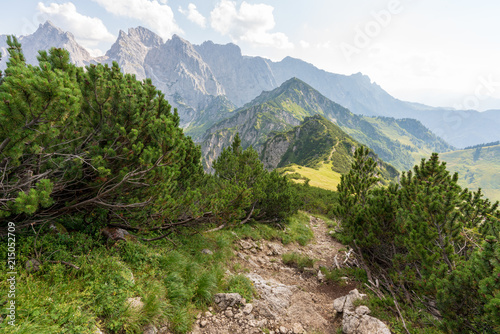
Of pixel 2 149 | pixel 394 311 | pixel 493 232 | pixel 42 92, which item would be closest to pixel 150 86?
pixel 42 92

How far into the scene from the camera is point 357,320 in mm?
6039

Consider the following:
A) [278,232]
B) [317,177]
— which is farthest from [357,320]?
[317,177]

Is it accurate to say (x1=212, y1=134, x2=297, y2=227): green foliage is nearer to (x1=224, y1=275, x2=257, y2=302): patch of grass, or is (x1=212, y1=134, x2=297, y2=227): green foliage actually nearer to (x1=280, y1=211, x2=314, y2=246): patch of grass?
(x1=280, y1=211, x2=314, y2=246): patch of grass

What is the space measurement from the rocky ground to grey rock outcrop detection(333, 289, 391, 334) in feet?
1.34

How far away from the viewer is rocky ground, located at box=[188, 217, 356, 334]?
560cm

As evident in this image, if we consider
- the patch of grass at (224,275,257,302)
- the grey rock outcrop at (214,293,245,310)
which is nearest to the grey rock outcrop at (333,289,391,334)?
the patch of grass at (224,275,257,302)

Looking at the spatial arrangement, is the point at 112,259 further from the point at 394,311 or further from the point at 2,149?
the point at 394,311

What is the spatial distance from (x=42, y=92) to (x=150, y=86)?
12.3 feet

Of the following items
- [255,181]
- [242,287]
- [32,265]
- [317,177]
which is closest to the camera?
[32,265]

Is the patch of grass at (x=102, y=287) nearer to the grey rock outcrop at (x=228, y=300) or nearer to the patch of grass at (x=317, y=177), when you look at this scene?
the grey rock outcrop at (x=228, y=300)

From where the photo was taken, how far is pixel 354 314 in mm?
6340

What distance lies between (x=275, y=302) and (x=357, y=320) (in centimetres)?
250

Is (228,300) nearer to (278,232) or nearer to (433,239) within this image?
(433,239)

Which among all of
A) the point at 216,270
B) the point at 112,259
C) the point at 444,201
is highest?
the point at 444,201
